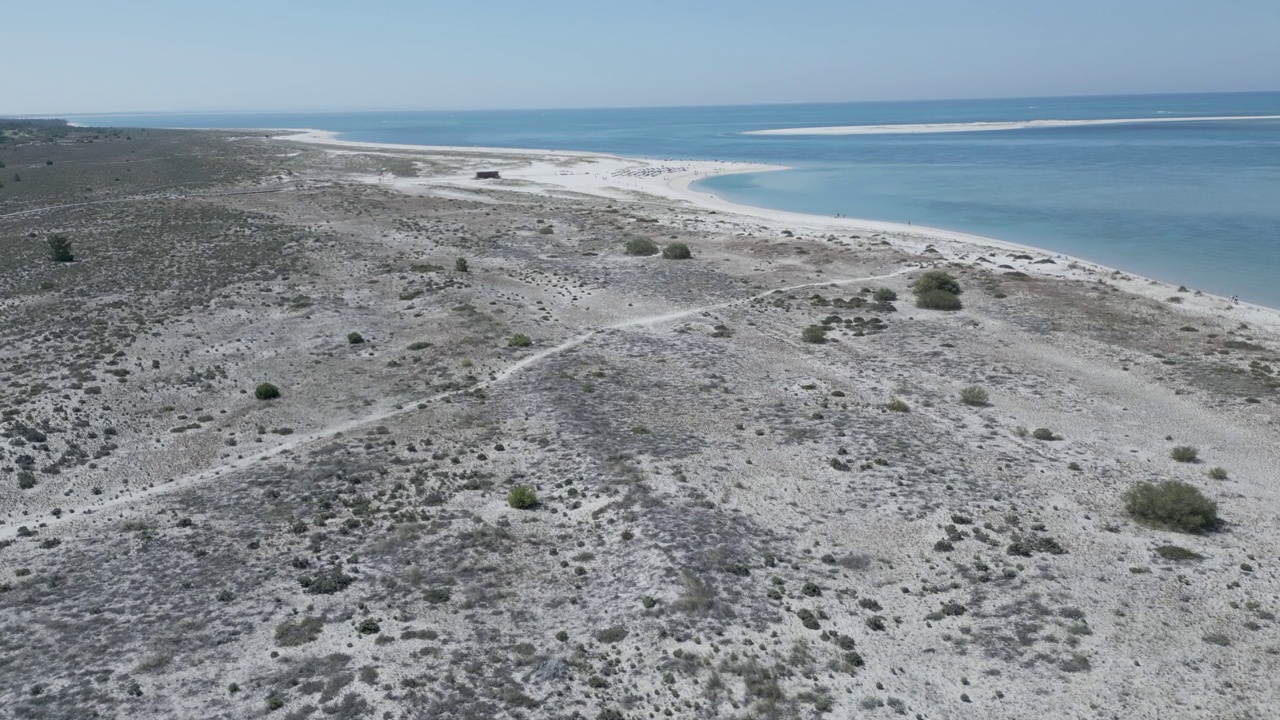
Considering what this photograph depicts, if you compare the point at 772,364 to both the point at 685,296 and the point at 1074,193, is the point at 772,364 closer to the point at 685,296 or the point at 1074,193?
the point at 685,296

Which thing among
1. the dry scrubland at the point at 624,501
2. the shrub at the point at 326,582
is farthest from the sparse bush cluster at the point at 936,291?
the shrub at the point at 326,582

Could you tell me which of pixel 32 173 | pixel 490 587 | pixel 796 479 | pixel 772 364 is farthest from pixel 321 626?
pixel 32 173

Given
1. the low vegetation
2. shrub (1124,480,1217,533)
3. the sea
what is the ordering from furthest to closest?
the sea
the low vegetation
shrub (1124,480,1217,533)

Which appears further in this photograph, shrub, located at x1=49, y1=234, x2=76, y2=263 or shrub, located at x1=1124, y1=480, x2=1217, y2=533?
shrub, located at x1=49, y1=234, x2=76, y2=263

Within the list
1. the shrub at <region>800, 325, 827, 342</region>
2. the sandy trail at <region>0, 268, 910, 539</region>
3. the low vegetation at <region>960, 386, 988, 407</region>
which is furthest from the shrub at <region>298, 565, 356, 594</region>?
the shrub at <region>800, 325, 827, 342</region>

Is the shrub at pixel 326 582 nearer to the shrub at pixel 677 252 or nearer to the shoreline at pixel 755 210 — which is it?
the shrub at pixel 677 252

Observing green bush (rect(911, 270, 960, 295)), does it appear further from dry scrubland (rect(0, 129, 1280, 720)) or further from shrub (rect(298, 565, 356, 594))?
shrub (rect(298, 565, 356, 594))
